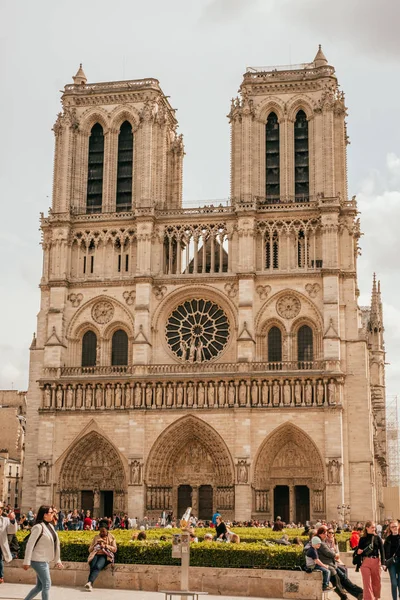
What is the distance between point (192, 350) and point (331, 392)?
7.32 metres

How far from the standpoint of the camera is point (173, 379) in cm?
4359

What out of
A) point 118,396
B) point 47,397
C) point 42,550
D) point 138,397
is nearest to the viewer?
point 42,550

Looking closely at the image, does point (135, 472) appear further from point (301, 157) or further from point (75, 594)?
point (75, 594)

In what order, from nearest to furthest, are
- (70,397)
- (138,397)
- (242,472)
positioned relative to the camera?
(242,472), (138,397), (70,397)

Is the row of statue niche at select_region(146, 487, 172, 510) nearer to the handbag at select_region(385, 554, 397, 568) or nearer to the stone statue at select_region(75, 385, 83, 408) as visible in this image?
the stone statue at select_region(75, 385, 83, 408)

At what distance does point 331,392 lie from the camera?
138ft

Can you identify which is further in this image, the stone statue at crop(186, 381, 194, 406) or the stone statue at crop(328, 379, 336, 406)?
the stone statue at crop(186, 381, 194, 406)

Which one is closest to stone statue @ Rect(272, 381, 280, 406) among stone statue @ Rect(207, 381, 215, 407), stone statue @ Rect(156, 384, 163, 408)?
stone statue @ Rect(207, 381, 215, 407)

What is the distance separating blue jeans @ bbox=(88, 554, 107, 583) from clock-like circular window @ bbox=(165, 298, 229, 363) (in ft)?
84.9

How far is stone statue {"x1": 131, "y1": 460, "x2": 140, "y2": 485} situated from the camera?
42.7 metres

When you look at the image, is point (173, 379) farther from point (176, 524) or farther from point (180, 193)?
point (180, 193)

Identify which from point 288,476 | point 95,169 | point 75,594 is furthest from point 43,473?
point 75,594

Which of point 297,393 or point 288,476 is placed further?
point 288,476

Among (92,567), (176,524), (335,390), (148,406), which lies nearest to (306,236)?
(335,390)
